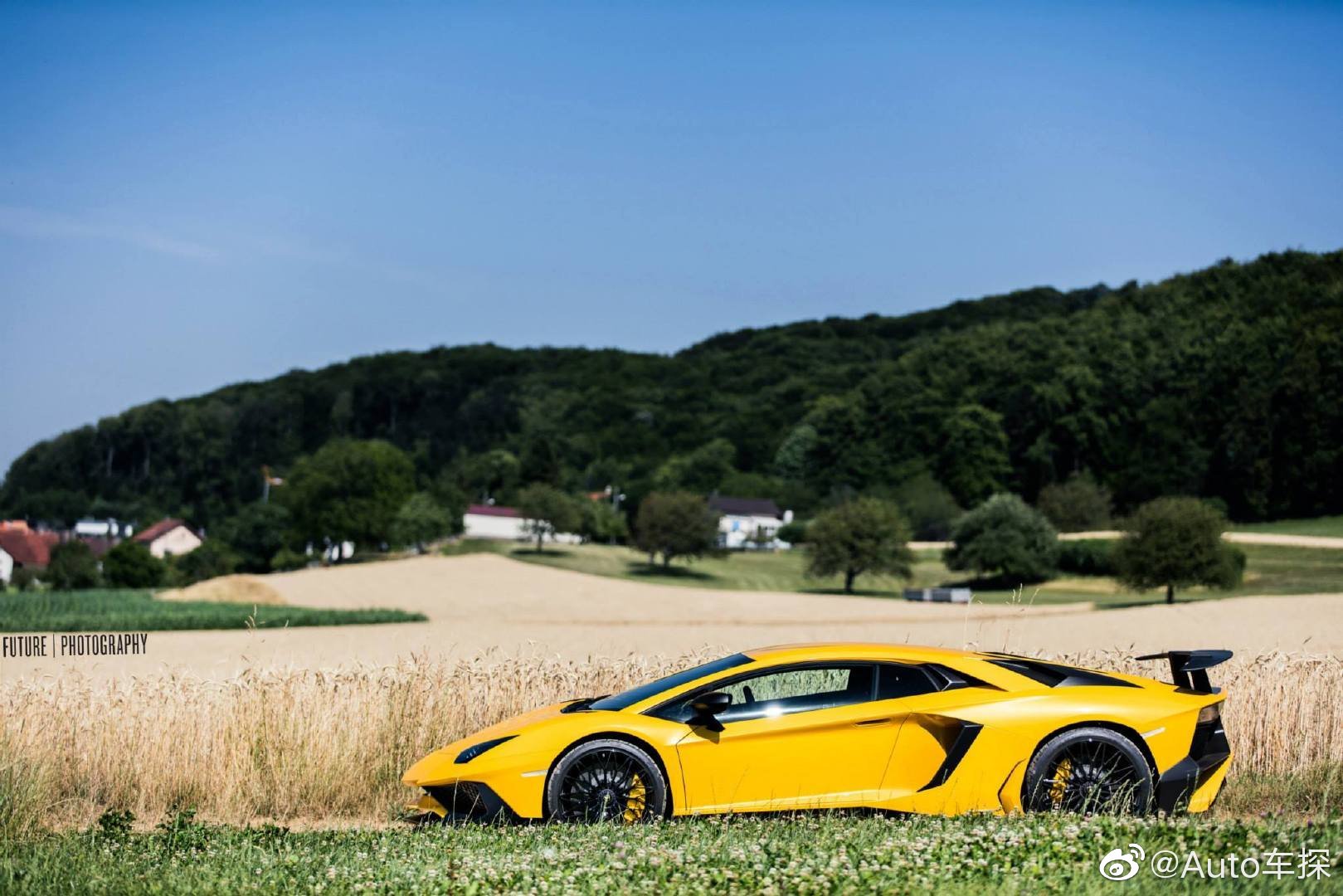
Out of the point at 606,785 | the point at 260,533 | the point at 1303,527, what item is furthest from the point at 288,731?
the point at 260,533

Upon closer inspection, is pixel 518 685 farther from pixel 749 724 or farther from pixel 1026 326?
pixel 1026 326

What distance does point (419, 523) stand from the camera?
9475 cm

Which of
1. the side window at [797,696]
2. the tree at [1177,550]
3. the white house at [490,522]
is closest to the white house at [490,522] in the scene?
the white house at [490,522]

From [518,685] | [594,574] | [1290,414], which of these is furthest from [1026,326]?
[518,685]

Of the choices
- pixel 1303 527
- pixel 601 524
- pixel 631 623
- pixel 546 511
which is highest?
pixel 546 511

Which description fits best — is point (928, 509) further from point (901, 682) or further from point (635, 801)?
point (635, 801)

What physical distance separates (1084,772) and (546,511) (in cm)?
8361

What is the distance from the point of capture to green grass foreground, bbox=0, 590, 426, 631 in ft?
130

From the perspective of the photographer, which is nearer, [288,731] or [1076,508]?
[288,731]

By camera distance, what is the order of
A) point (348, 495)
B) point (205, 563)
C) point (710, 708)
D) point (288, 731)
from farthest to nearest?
point (348, 495), point (205, 563), point (288, 731), point (710, 708)

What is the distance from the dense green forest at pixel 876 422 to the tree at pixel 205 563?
15841 millimetres

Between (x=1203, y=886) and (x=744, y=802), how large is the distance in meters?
3.40

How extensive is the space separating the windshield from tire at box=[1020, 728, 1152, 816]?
2.21 meters

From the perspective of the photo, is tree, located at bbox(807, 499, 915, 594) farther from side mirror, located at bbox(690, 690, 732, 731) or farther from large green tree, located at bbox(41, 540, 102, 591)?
side mirror, located at bbox(690, 690, 732, 731)
